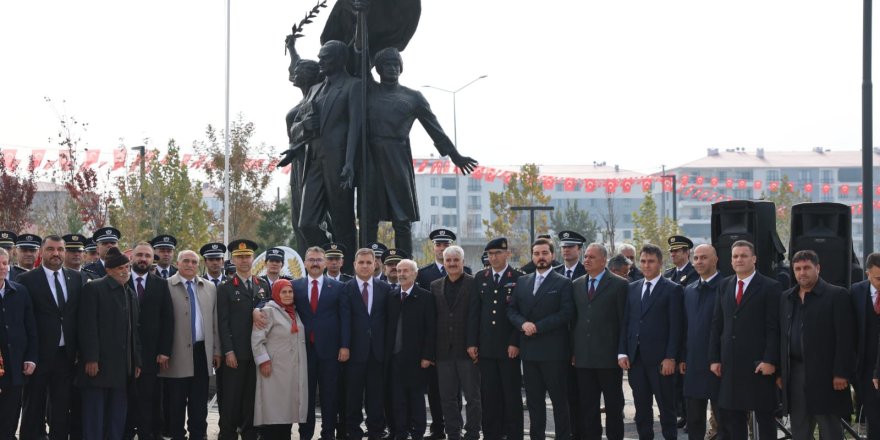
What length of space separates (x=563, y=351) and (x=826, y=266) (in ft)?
8.33

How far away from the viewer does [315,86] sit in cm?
1441

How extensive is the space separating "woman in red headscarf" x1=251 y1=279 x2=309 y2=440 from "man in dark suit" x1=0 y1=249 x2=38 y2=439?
76.9 inches

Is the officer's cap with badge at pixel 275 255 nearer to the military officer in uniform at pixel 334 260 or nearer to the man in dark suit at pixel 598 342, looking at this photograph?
the military officer in uniform at pixel 334 260

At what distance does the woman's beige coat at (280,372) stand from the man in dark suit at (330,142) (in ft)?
11.0

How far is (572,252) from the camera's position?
11.5m

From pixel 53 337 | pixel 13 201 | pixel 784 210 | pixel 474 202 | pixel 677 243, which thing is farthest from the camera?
pixel 474 202

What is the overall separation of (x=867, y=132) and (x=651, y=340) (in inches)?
199

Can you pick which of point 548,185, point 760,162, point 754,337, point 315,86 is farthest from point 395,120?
point 760,162

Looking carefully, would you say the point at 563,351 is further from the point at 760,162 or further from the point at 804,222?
the point at 760,162

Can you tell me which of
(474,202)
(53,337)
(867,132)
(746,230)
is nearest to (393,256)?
(53,337)

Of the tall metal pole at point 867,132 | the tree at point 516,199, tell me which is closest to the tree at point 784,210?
the tree at point 516,199

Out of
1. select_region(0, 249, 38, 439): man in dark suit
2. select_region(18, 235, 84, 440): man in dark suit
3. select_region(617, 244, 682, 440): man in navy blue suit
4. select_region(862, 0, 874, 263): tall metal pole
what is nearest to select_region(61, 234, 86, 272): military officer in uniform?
select_region(18, 235, 84, 440): man in dark suit

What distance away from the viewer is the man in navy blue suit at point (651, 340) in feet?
33.3

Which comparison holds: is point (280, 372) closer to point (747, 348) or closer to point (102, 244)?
point (102, 244)
